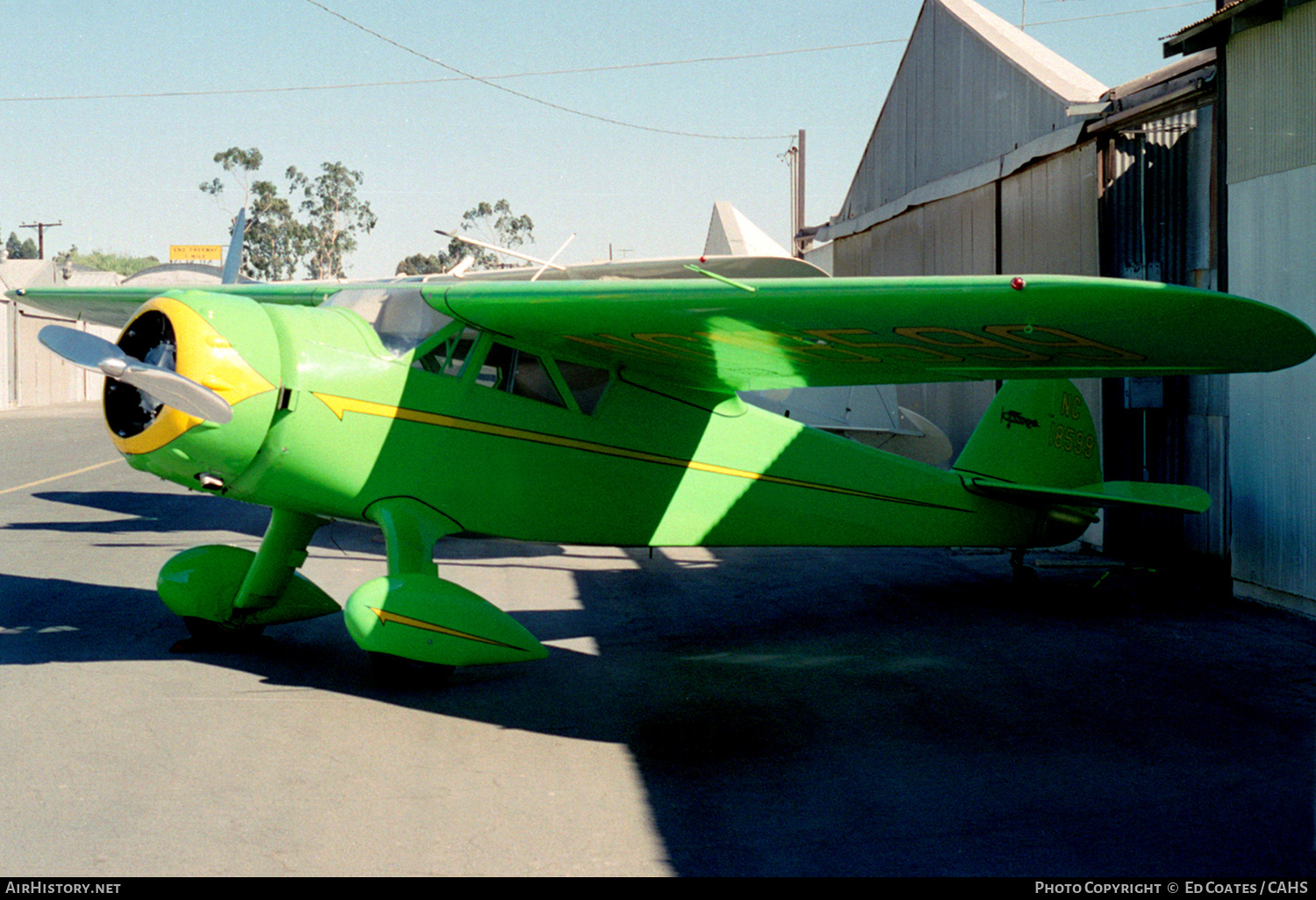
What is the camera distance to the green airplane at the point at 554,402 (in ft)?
14.3

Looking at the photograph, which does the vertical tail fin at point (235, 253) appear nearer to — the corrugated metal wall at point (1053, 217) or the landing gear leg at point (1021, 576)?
the corrugated metal wall at point (1053, 217)

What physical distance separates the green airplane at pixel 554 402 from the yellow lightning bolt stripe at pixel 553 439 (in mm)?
12

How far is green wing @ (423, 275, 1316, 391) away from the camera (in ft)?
12.7

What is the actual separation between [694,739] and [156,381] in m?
2.99

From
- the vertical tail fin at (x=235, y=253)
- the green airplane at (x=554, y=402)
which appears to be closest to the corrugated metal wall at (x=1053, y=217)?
the green airplane at (x=554, y=402)

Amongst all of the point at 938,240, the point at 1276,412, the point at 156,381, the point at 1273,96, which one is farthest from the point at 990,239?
the point at 156,381

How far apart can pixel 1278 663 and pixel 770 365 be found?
3555 millimetres

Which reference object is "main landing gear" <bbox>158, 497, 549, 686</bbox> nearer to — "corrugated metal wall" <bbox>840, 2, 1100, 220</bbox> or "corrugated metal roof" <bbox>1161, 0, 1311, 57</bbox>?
"corrugated metal roof" <bbox>1161, 0, 1311, 57</bbox>

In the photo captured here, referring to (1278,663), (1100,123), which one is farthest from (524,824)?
(1100,123)

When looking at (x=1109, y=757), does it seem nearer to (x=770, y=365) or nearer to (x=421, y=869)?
(x=770, y=365)

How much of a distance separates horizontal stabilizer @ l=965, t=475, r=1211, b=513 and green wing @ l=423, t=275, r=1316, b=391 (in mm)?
2024

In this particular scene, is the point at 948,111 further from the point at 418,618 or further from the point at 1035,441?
the point at 418,618

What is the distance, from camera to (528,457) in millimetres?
5996

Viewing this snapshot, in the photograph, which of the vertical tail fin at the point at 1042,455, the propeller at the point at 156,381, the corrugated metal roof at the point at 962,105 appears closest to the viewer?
the propeller at the point at 156,381
